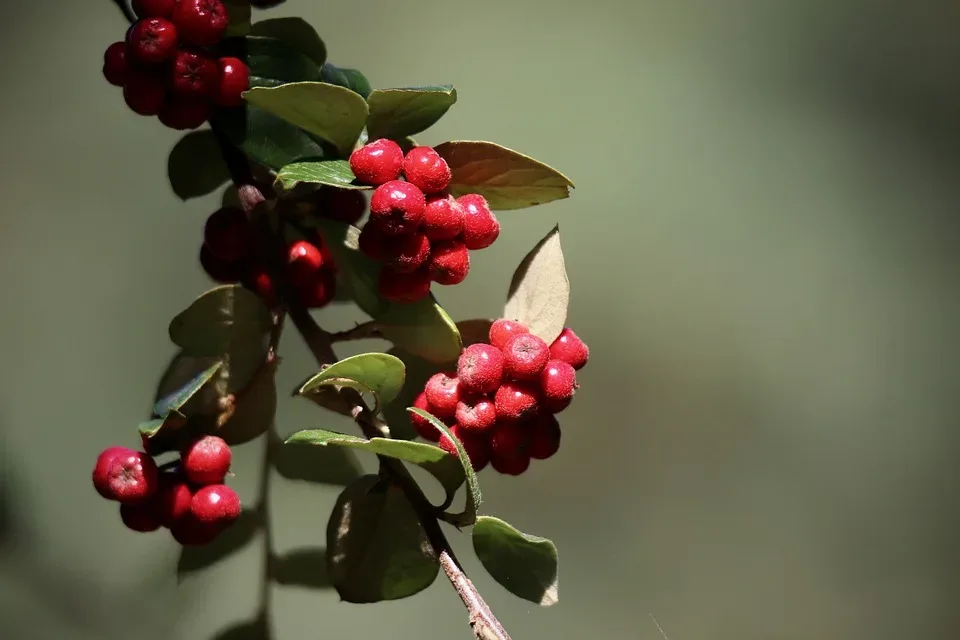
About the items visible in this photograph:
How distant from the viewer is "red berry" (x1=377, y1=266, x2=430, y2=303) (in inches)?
18.0

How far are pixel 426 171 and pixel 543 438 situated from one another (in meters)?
0.16

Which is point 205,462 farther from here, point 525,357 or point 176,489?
point 525,357

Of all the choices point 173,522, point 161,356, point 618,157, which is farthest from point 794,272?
point 173,522

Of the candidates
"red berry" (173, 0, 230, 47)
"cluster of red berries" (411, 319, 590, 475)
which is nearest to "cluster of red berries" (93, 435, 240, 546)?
"cluster of red berries" (411, 319, 590, 475)

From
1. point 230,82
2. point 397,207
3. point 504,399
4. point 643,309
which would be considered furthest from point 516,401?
point 643,309

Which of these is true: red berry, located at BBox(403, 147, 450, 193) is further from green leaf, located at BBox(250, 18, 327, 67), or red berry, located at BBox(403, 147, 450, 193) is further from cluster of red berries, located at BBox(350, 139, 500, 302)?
green leaf, located at BBox(250, 18, 327, 67)

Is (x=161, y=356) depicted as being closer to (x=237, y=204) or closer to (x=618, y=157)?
(x=237, y=204)

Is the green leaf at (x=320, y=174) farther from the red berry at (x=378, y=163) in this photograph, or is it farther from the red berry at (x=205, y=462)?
the red berry at (x=205, y=462)

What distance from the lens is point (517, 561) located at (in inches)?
17.8

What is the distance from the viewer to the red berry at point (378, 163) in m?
0.44

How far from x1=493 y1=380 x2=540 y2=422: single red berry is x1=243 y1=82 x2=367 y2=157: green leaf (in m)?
0.16

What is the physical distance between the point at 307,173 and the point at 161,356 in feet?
1.85

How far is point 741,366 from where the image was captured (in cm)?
117

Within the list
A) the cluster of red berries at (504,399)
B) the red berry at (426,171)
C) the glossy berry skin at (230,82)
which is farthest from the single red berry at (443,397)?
the glossy berry skin at (230,82)
